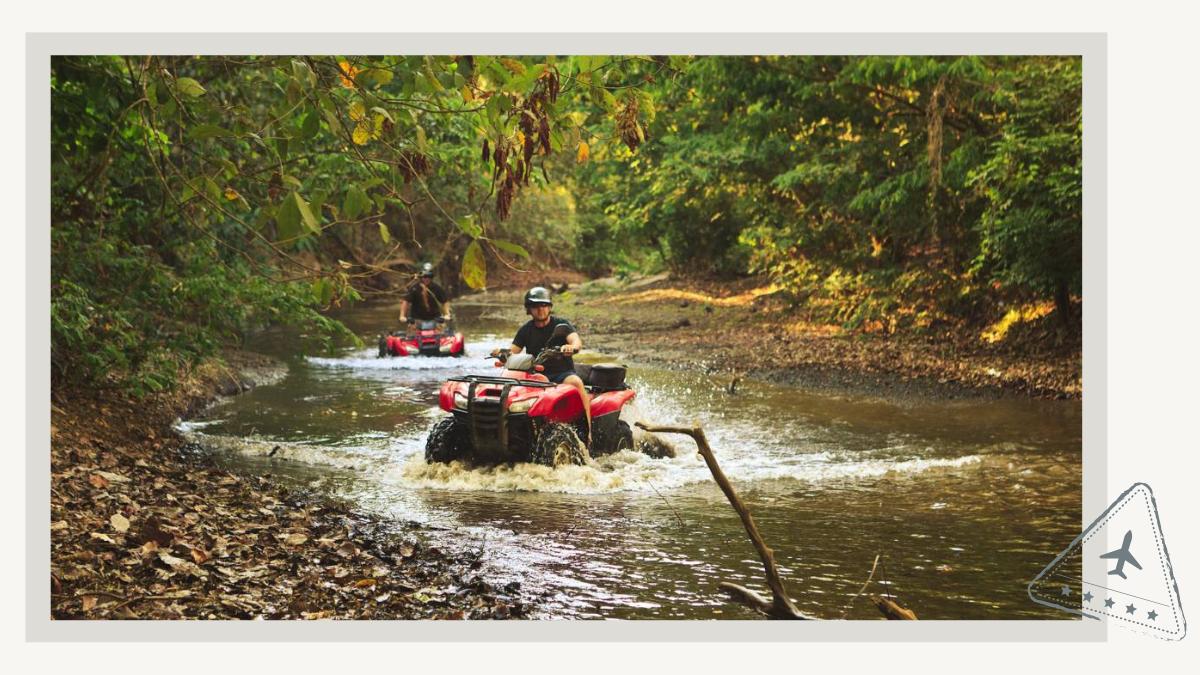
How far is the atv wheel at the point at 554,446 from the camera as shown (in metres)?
6.84

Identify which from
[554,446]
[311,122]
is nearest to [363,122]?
[311,122]

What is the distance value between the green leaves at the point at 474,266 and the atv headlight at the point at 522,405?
3.39 meters

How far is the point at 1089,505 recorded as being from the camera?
4453 mm

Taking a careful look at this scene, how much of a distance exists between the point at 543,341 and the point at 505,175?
309cm

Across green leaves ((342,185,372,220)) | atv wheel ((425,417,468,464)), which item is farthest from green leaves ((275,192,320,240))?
atv wheel ((425,417,468,464))

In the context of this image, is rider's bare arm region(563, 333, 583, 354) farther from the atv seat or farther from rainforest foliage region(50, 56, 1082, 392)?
rainforest foliage region(50, 56, 1082, 392)

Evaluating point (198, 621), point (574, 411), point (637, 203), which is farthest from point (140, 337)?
point (637, 203)

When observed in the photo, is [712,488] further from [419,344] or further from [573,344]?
[419,344]

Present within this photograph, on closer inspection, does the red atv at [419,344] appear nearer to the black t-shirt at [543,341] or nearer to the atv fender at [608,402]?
the atv fender at [608,402]

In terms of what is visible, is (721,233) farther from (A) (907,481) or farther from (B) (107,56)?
(B) (107,56)

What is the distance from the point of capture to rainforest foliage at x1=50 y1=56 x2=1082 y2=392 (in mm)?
3830

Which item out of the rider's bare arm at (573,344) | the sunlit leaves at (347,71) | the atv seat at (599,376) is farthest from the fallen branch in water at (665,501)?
the sunlit leaves at (347,71)
